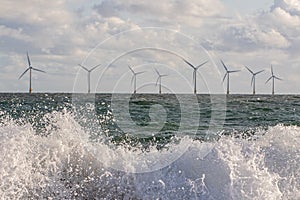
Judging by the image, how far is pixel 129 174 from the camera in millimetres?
10156

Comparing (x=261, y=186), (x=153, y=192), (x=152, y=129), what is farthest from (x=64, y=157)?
(x=152, y=129)

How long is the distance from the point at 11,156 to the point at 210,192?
13.0 feet

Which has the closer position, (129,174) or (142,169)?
(129,174)

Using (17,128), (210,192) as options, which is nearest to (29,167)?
(17,128)

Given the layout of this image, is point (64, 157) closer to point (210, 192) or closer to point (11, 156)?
point (11, 156)

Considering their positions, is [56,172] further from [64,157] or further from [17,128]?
[17,128]

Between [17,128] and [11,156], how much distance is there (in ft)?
4.57

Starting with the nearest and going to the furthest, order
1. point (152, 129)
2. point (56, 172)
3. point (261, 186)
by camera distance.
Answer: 1. point (261, 186)
2. point (56, 172)
3. point (152, 129)

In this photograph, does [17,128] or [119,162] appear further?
[17,128]

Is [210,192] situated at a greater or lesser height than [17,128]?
lesser

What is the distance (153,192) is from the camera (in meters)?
9.70

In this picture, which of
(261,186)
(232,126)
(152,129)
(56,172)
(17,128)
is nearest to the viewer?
(261,186)

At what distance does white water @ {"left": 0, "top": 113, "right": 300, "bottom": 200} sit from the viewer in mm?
9469

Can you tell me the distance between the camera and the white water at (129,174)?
947 cm
